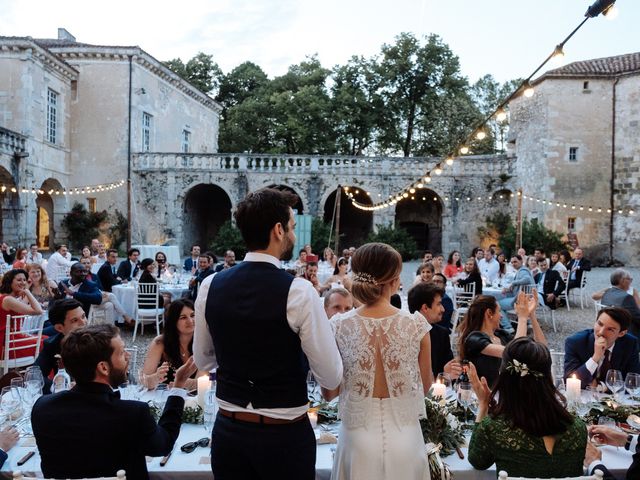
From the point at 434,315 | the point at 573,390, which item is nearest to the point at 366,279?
the point at 573,390

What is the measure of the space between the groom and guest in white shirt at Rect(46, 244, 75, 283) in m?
9.91

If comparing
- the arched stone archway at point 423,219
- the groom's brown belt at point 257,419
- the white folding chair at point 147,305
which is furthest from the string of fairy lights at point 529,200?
the groom's brown belt at point 257,419

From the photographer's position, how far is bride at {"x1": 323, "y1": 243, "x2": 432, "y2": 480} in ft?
7.66

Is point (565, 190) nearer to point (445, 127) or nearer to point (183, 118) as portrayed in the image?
point (445, 127)

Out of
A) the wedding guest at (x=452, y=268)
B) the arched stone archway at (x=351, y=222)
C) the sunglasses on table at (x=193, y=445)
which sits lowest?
the sunglasses on table at (x=193, y=445)

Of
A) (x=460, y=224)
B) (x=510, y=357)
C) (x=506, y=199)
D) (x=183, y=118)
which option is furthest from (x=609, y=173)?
(x=510, y=357)

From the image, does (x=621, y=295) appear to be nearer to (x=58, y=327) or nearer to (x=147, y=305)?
Result: (x=58, y=327)

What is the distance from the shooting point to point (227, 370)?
2115 mm

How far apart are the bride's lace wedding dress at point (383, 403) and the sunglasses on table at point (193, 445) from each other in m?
0.77

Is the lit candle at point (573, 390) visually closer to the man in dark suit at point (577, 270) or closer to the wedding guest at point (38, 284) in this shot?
the wedding guest at point (38, 284)

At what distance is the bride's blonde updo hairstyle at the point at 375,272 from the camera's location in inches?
93.0

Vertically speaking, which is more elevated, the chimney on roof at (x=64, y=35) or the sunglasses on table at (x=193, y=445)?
the chimney on roof at (x=64, y=35)

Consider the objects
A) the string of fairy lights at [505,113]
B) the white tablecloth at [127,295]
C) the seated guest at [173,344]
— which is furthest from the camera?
the white tablecloth at [127,295]

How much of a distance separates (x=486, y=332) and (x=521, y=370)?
187 cm
